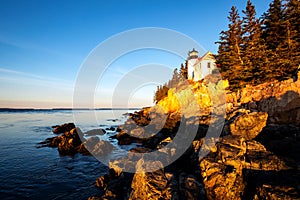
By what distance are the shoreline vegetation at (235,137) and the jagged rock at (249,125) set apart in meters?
0.07

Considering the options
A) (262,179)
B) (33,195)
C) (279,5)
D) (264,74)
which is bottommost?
(33,195)

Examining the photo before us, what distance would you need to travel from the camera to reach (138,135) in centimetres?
2644

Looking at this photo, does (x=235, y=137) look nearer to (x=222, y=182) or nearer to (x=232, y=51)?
(x=222, y=182)

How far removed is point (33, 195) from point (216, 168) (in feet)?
39.7

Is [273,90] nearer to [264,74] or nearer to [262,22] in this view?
[264,74]

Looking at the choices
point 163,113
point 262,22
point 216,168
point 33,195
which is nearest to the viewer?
point 216,168

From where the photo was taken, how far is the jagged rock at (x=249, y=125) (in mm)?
12234

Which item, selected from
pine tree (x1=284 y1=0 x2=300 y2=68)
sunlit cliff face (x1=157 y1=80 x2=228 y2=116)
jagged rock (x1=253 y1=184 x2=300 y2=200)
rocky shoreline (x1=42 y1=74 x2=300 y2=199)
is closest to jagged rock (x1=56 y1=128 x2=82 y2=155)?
rocky shoreline (x1=42 y1=74 x2=300 y2=199)

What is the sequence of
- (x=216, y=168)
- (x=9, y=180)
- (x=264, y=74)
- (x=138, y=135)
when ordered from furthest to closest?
(x=138, y=135)
(x=264, y=74)
(x=9, y=180)
(x=216, y=168)

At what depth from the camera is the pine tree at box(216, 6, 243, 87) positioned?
27812 mm

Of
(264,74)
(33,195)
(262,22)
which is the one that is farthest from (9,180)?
(262,22)

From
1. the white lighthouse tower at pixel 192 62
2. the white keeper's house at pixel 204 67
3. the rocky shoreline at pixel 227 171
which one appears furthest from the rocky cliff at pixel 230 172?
the white lighthouse tower at pixel 192 62

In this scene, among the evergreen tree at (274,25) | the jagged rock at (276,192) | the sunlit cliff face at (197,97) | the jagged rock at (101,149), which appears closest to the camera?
the jagged rock at (276,192)

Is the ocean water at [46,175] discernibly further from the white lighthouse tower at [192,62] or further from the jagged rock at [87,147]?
the white lighthouse tower at [192,62]
